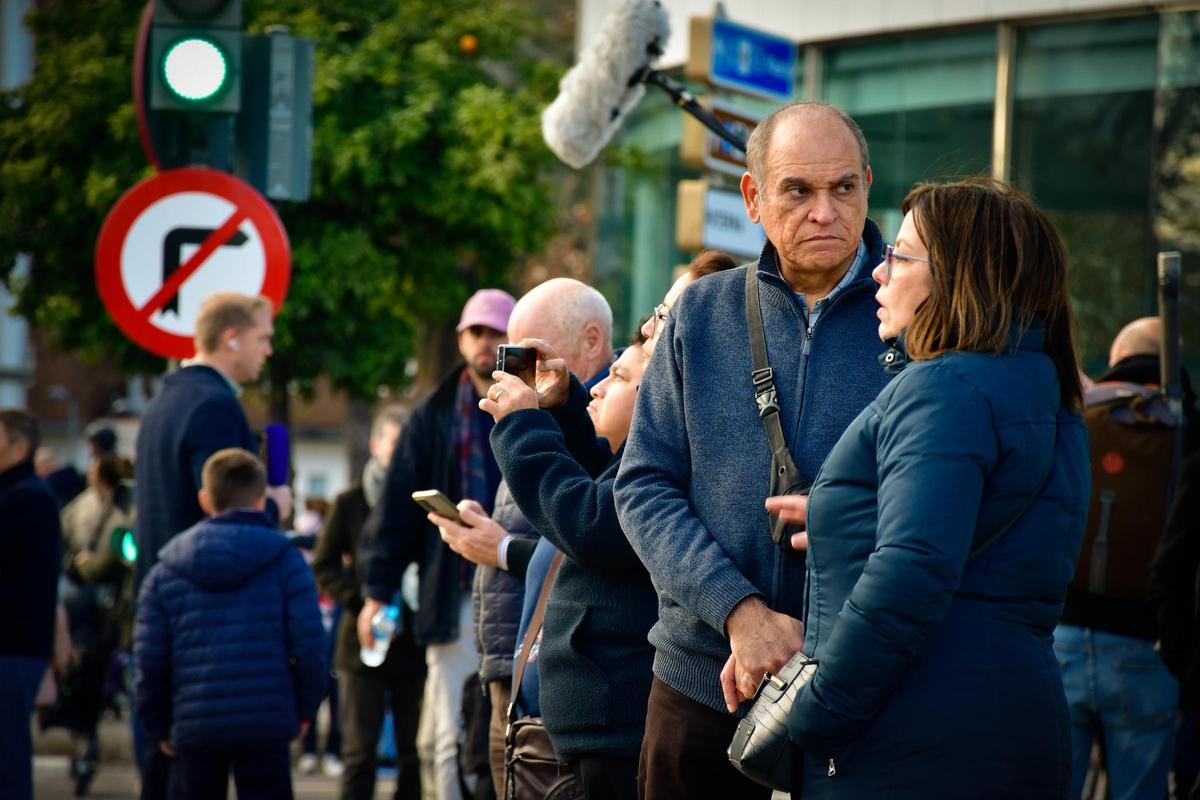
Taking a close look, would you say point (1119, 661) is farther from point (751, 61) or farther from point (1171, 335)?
point (751, 61)

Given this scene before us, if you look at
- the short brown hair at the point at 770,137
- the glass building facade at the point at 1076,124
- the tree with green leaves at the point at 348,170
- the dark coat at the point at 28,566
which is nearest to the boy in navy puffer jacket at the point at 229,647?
the dark coat at the point at 28,566

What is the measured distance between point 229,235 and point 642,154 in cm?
1018

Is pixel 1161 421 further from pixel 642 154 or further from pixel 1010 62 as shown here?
pixel 642 154

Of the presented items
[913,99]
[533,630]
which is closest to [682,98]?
[533,630]

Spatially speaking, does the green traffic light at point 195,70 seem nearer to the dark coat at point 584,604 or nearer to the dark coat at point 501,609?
the dark coat at point 501,609

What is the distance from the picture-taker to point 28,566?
286 inches

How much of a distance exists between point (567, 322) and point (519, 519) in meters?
0.64

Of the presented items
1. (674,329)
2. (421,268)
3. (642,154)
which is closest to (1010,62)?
(642,154)

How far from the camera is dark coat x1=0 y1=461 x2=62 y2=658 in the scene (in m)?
7.18

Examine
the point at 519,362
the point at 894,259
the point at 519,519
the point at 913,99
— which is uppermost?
the point at 913,99

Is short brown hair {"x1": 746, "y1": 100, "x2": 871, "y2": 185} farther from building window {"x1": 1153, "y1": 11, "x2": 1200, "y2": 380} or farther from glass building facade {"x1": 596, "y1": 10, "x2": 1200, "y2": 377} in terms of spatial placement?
building window {"x1": 1153, "y1": 11, "x2": 1200, "y2": 380}

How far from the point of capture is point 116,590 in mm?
11711

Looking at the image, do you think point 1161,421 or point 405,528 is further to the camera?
point 405,528

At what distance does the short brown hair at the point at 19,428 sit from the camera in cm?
751
